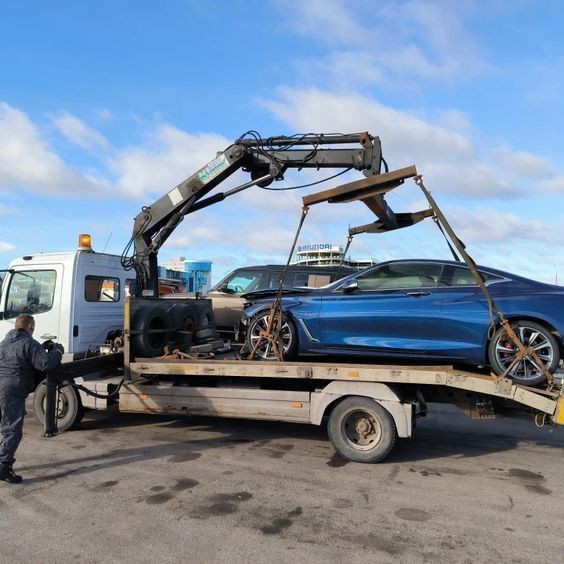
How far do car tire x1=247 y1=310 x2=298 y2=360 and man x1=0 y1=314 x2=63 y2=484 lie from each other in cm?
235

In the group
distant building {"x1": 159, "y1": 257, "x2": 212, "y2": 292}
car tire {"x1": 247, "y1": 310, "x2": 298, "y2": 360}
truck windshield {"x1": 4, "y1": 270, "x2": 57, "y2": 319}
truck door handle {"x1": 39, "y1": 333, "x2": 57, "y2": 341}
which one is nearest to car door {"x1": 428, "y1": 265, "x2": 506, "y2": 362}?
car tire {"x1": 247, "y1": 310, "x2": 298, "y2": 360}

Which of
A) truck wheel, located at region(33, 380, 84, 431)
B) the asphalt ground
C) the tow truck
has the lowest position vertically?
the asphalt ground

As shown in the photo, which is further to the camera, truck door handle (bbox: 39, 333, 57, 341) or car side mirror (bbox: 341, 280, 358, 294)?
truck door handle (bbox: 39, 333, 57, 341)

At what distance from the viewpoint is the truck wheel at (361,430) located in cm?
564

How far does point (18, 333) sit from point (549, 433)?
22.7 ft

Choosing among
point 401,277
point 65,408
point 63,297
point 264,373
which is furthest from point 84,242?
point 401,277

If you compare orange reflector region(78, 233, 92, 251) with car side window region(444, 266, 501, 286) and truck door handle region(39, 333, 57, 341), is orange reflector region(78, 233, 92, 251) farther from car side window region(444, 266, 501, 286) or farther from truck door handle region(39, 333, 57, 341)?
car side window region(444, 266, 501, 286)

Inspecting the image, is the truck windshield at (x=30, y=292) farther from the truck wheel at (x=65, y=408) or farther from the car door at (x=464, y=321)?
the car door at (x=464, y=321)

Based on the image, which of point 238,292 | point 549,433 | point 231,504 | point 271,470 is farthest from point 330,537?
point 238,292

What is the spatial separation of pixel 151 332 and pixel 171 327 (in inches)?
20.5

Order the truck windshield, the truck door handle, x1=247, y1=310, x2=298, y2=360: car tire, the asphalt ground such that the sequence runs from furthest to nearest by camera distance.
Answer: the truck windshield → the truck door handle → x1=247, y1=310, x2=298, y2=360: car tire → the asphalt ground

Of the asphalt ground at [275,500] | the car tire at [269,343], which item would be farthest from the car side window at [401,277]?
the asphalt ground at [275,500]

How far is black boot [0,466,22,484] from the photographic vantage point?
4867mm

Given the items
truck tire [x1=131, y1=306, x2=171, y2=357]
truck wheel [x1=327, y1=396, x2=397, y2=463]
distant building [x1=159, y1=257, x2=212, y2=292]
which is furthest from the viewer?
distant building [x1=159, y1=257, x2=212, y2=292]
